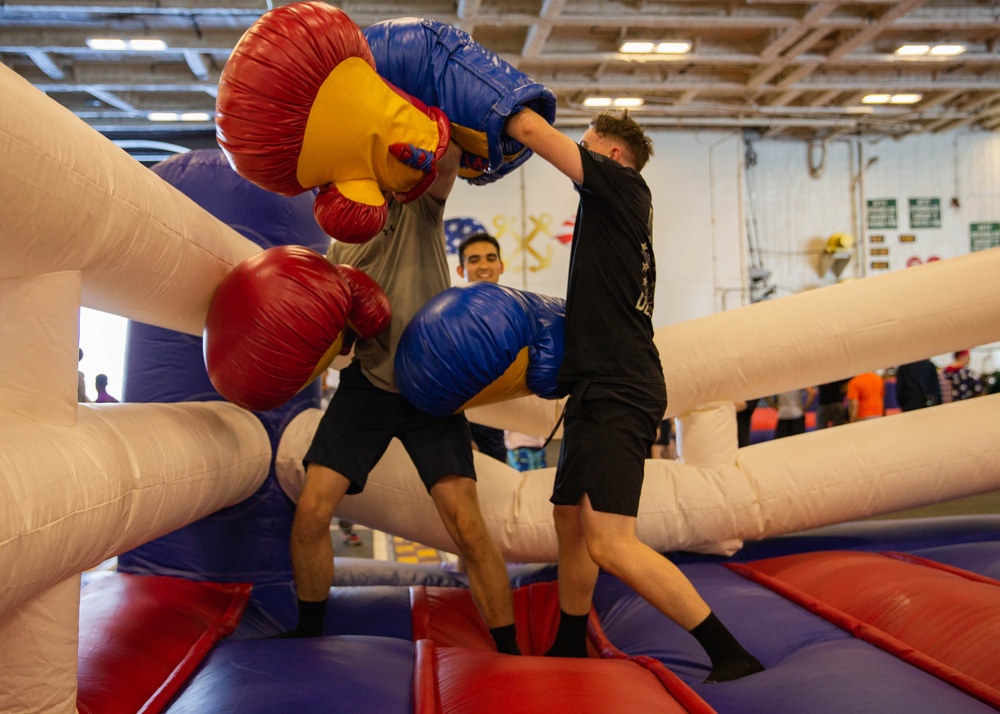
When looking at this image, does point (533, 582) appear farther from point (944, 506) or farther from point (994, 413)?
point (944, 506)

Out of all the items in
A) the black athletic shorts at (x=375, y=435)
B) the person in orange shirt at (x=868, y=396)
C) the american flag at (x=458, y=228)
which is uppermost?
the american flag at (x=458, y=228)

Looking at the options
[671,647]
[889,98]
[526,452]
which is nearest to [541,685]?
[671,647]

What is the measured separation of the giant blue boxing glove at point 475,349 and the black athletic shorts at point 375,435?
92 millimetres

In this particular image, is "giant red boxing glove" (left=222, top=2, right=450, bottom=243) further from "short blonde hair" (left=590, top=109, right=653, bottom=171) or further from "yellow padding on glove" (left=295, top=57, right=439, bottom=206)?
"short blonde hair" (left=590, top=109, right=653, bottom=171)

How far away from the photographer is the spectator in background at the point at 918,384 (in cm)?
538

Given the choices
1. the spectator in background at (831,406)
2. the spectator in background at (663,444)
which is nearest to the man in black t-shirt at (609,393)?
the spectator in background at (663,444)

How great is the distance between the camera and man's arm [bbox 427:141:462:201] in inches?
69.5

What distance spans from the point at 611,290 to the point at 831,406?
365 centimetres

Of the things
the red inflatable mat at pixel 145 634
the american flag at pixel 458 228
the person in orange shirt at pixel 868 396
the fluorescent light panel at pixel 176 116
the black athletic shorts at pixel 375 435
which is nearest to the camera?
the red inflatable mat at pixel 145 634

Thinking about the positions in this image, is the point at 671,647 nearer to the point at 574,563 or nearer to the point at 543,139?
the point at 574,563

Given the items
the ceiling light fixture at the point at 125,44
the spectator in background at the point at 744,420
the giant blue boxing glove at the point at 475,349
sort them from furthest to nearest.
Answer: the ceiling light fixture at the point at 125,44 → the spectator in background at the point at 744,420 → the giant blue boxing glove at the point at 475,349

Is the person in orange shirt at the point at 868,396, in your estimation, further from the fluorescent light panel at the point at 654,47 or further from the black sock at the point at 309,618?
the black sock at the point at 309,618

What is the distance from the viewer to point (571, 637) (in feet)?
6.03

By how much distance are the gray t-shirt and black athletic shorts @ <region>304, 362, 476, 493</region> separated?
0.32ft
